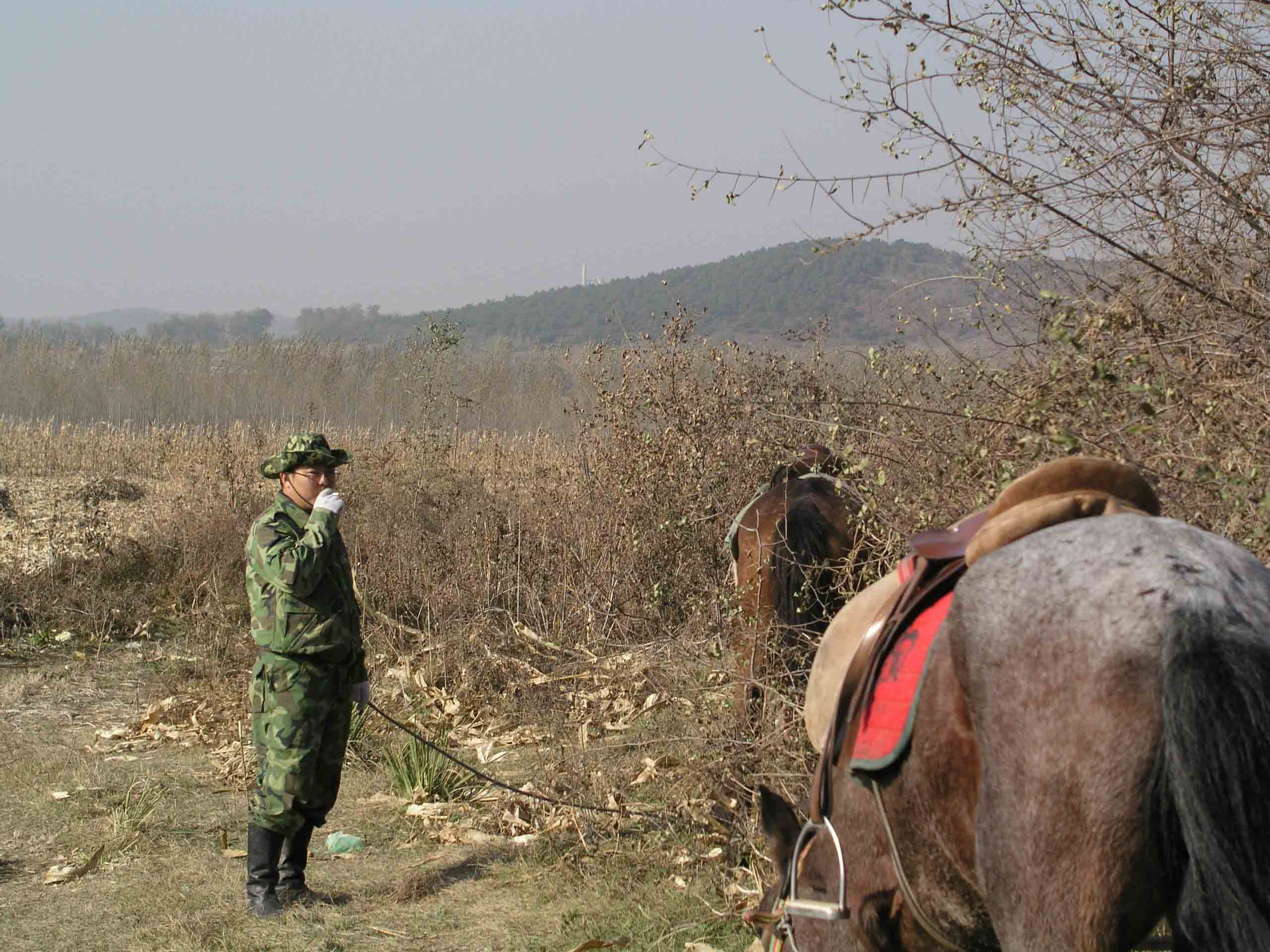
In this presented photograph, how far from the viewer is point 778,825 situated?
3020 millimetres

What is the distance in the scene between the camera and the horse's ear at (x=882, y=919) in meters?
2.40

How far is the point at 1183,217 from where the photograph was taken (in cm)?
448

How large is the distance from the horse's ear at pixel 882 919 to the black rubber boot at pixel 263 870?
3.64 meters

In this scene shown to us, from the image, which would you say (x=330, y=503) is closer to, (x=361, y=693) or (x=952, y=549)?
(x=361, y=693)

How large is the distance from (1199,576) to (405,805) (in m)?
5.80

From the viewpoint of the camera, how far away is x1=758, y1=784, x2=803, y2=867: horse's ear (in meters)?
2.98

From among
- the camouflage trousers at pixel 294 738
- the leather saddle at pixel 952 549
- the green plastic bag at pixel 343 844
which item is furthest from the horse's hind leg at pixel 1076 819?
the green plastic bag at pixel 343 844

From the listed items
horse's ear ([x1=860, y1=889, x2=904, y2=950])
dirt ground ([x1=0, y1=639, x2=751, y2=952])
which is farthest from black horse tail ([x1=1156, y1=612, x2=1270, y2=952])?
dirt ground ([x1=0, y1=639, x2=751, y2=952])

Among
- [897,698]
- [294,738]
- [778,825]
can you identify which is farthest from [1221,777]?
[294,738]

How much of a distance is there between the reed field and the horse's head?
141cm

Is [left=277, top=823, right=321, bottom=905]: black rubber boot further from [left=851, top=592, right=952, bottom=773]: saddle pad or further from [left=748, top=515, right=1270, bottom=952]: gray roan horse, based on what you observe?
[left=748, top=515, right=1270, bottom=952]: gray roan horse

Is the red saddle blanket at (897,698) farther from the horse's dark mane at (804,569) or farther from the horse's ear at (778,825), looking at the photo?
the horse's dark mane at (804,569)

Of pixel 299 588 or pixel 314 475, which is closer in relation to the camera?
pixel 299 588

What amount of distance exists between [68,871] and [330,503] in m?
2.66
